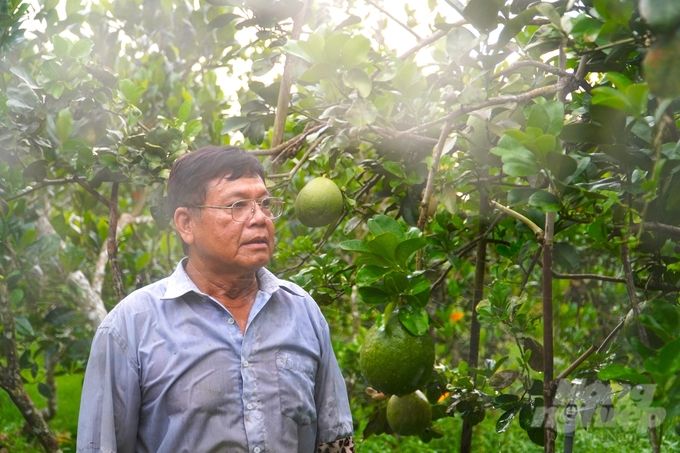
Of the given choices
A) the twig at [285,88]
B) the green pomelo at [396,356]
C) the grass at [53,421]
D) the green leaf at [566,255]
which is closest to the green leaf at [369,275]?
the green pomelo at [396,356]

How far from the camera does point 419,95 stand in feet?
6.48

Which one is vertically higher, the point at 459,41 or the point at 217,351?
the point at 459,41

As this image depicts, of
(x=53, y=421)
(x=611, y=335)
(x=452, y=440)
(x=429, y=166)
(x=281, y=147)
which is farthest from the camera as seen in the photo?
(x=53, y=421)

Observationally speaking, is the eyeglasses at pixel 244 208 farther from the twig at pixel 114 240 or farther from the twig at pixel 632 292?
the twig at pixel 114 240

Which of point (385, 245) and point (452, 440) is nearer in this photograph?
point (385, 245)

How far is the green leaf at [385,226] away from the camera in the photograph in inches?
62.5

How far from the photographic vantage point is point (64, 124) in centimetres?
244

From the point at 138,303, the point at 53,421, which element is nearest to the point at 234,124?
the point at 138,303

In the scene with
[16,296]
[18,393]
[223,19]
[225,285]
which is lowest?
[18,393]

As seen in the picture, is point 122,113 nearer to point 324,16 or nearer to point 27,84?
point 27,84

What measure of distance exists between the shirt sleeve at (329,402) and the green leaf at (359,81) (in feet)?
1.76

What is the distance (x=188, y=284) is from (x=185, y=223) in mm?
146

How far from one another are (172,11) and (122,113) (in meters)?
1.62

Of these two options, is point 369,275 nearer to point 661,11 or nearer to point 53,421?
point 661,11
